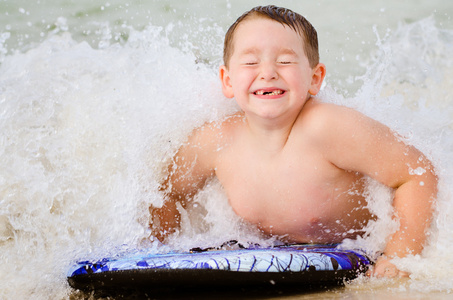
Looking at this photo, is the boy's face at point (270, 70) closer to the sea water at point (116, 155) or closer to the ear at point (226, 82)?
the ear at point (226, 82)

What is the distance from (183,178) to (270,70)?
0.67 meters

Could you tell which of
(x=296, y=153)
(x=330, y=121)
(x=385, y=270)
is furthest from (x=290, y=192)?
(x=385, y=270)

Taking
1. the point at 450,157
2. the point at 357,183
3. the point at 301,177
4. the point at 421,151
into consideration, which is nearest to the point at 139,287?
the point at 301,177

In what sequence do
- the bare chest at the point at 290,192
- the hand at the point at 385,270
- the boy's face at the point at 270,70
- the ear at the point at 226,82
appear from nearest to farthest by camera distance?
the hand at the point at 385,270
the boy's face at the point at 270,70
the bare chest at the point at 290,192
the ear at the point at 226,82

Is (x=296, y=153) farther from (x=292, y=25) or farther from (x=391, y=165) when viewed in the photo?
(x=292, y=25)

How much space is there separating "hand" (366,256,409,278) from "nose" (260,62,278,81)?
77 centimetres

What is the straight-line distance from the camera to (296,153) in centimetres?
216

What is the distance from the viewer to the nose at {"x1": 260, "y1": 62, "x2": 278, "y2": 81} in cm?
203

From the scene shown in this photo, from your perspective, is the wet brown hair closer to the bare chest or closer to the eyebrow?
the eyebrow

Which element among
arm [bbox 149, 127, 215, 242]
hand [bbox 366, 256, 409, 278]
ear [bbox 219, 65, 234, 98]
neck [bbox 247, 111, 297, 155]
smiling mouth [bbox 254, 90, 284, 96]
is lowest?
hand [bbox 366, 256, 409, 278]

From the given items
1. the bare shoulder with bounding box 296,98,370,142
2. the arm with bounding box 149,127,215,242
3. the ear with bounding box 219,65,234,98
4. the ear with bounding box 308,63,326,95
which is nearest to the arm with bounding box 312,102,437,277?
the bare shoulder with bounding box 296,98,370,142

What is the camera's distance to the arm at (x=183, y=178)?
7.73 ft

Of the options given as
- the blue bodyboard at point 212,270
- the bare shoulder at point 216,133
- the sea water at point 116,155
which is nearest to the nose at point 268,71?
the bare shoulder at point 216,133

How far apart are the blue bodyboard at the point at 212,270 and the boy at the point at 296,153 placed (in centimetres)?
26
